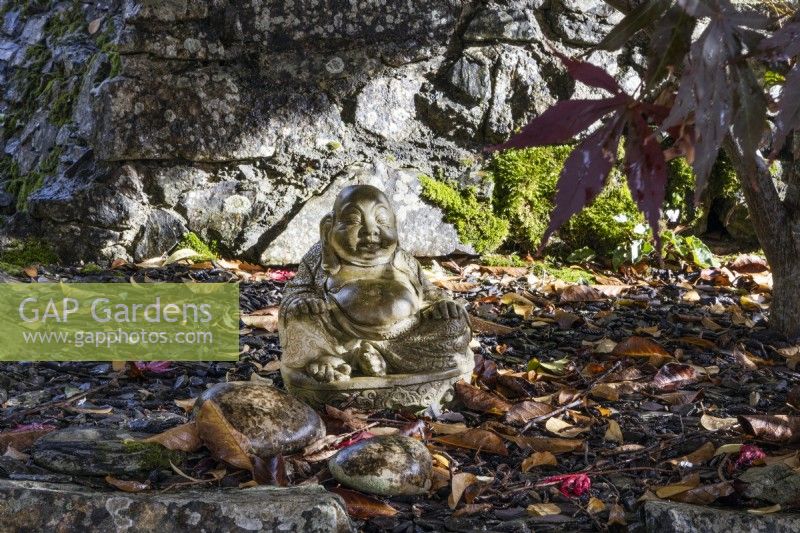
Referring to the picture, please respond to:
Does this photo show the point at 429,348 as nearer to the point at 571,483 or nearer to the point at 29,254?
the point at 571,483

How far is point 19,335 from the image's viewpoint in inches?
154

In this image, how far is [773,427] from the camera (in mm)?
2727

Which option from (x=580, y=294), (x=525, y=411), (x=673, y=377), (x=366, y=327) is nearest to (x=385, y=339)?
(x=366, y=327)

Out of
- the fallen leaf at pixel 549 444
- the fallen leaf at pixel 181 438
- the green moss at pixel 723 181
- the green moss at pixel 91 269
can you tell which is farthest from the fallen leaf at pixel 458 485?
the green moss at pixel 723 181

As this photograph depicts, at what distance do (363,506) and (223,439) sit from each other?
48 centimetres

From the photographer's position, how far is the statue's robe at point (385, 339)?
10.6ft

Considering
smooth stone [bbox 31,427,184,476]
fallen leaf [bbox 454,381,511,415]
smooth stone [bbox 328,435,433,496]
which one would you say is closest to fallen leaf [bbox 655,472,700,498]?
smooth stone [bbox 328,435,433,496]

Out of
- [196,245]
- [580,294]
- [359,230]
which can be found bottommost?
[580,294]

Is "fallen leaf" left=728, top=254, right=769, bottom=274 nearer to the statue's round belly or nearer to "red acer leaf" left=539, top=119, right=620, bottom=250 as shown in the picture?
the statue's round belly

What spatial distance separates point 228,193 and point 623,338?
229 cm

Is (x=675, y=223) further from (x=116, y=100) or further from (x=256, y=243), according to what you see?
(x=116, y=100)

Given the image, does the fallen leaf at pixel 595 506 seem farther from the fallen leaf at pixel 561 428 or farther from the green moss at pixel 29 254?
the green moss at pixel 29 254

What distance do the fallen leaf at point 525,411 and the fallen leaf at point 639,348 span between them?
72 centimetres

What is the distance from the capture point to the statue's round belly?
325 centimetres
